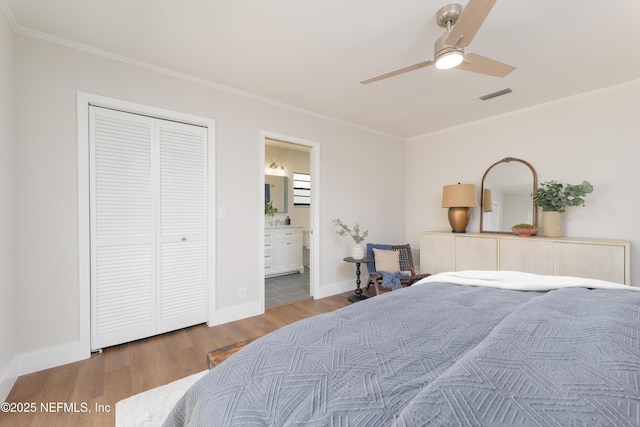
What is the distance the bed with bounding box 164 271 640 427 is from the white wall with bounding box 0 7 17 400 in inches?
67.6

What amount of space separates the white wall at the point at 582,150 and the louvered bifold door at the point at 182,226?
11.6 ft

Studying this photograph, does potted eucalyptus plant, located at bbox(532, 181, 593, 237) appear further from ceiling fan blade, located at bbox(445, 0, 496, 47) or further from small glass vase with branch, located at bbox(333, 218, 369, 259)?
Answer: ceiling fan blade, located at bbox(445, 0, 496, 47)

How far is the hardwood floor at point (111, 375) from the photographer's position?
5.09ft

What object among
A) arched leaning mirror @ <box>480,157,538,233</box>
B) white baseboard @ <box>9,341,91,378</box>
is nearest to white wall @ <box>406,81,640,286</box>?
arched leaning mirror @ <box>480,157,538,233</box>

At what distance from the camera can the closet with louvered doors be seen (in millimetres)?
2215

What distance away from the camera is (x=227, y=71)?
2.47 metres

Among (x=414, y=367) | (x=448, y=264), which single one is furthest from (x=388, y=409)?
(x=448, y=264)

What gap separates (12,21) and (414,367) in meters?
3.11

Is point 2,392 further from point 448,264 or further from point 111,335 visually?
point 448,264

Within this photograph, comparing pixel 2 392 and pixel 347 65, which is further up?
pixel 347 65

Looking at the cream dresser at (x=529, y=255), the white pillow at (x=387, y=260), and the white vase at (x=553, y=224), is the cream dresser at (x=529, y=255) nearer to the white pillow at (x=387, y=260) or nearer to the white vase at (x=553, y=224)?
the white vase at (x=553, y=224)

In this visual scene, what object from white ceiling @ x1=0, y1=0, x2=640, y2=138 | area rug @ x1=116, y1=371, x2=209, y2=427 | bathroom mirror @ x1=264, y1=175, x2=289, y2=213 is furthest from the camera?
bathroom mirror @ x1=264, y1=175, x2=289, y2=213

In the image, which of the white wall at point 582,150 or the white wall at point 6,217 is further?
the white wall at point 582,150

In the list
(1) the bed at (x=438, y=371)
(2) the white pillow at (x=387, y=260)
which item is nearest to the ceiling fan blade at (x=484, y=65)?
(1) the bed at (x=438, y=371)
